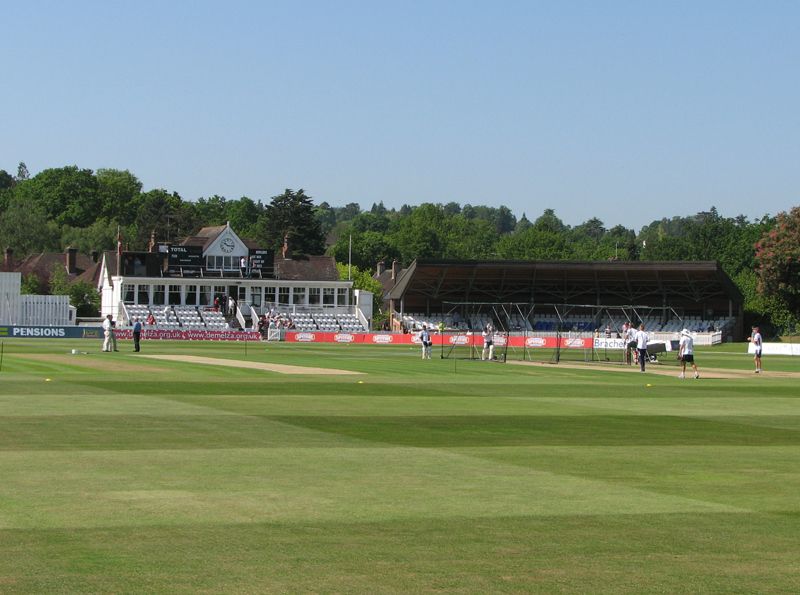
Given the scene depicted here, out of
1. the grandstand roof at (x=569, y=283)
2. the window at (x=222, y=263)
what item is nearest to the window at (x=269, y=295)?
the window at (x=222, y=263)

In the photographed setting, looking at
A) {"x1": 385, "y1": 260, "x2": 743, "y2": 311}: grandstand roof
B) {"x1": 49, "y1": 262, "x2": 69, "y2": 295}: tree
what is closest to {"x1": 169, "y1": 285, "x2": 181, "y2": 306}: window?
{"x1": 49, "y1": 262, "x2": 69, "y2": 295}: tree

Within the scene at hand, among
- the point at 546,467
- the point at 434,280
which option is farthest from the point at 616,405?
the point at 434,280

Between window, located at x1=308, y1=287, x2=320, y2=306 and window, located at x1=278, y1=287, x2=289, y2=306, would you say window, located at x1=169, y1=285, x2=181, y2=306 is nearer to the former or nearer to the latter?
window, located at x1=278, y1=287, x2=289, y2=306

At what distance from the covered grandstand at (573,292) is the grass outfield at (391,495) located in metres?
77.2

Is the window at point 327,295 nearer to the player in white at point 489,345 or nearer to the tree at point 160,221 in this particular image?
the player in white at point 489,345

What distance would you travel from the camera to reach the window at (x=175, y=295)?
99.2 metres

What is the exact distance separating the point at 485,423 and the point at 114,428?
6.51 meters

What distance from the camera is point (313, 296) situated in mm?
104188

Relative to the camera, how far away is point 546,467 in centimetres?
1598

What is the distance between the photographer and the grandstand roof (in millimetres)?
104000

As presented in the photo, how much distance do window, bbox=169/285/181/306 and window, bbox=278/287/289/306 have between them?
8406 millimetres

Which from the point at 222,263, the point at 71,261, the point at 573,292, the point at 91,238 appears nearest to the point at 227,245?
the point at 222,263

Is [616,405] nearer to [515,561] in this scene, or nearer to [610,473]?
[610,473]

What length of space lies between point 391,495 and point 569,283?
97034 millimetres
